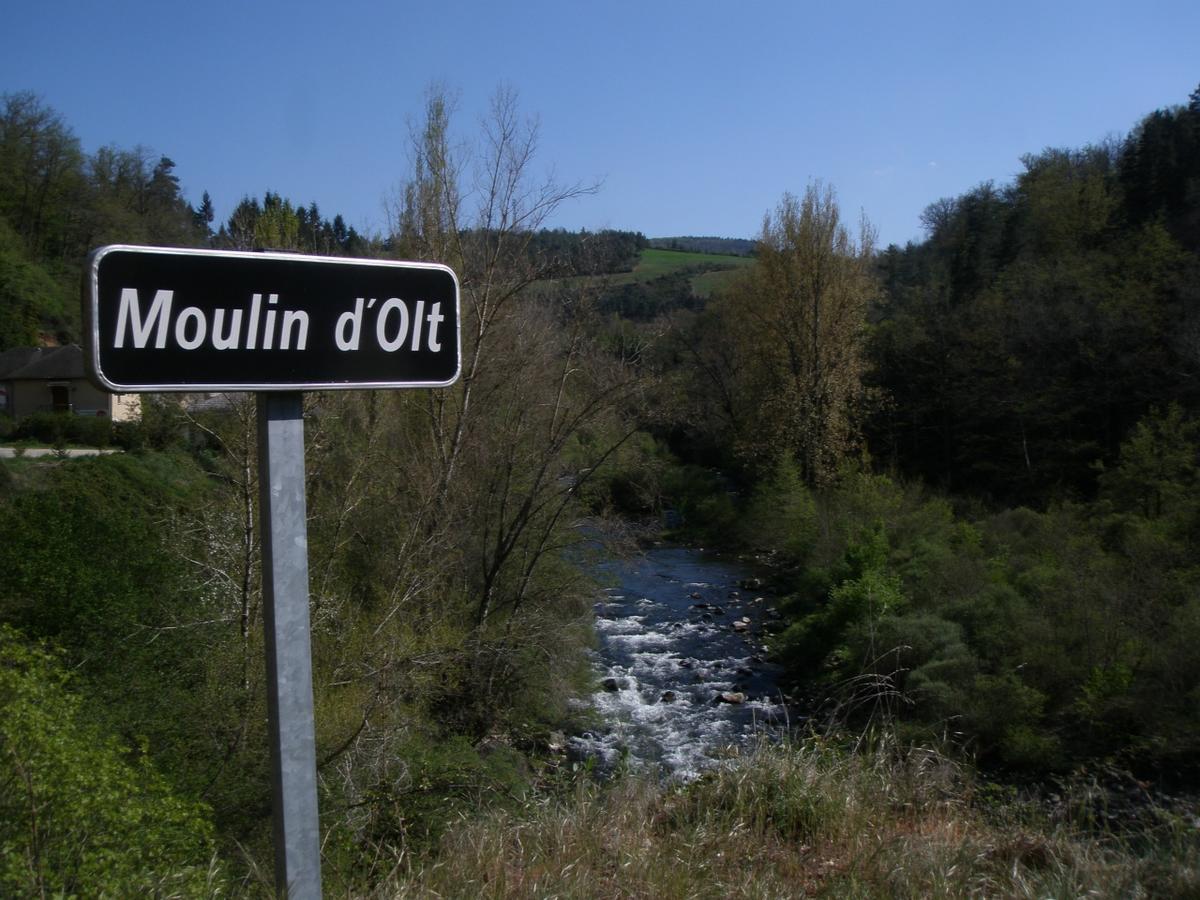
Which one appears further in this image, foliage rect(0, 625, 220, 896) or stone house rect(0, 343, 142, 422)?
stone house rect(0, 343, 142, 422)

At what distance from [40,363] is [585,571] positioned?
18517 millimetres

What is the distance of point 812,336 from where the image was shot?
1087 inches

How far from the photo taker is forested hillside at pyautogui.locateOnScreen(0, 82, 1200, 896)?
10.9 ft

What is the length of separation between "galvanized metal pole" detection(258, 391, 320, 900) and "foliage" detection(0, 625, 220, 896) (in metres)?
1.17

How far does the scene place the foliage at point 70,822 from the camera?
274cm

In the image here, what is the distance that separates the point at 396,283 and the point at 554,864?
1841 millimetres

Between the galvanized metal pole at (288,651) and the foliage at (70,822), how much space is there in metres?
1.17

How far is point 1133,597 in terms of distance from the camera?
14242 millimetres

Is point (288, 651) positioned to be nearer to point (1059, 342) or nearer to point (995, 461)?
point (995, 461)

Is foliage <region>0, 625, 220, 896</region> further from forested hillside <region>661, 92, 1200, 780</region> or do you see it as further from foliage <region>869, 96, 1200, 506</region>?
foliage <region>869, 96, 1200, 506</region>

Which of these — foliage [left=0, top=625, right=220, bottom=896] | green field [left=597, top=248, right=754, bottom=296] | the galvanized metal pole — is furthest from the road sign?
green field [left=597, top=248, right=754, bottom=296]

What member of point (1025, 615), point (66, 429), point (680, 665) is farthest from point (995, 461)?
point (66, 429)

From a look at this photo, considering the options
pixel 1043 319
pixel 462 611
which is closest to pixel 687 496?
pixel 1043 319

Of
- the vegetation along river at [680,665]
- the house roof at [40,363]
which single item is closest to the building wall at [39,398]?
the house roof at [40,363]
